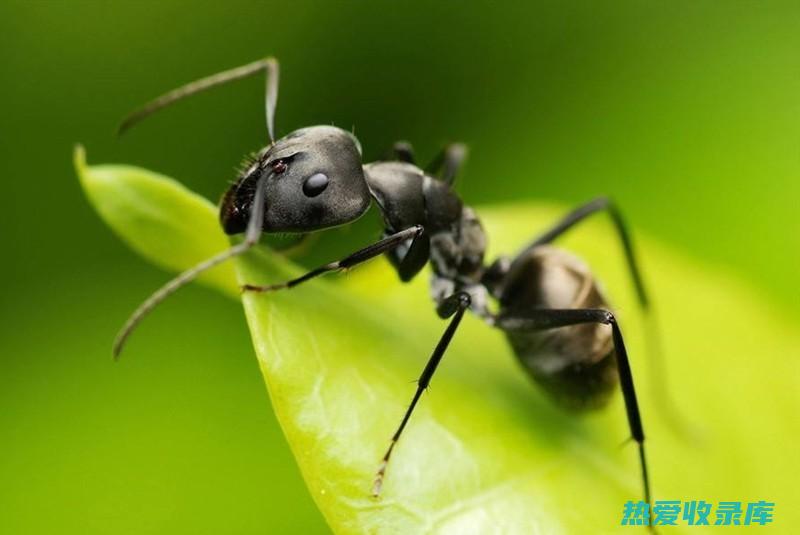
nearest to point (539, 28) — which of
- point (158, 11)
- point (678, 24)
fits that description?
point (678, 24)

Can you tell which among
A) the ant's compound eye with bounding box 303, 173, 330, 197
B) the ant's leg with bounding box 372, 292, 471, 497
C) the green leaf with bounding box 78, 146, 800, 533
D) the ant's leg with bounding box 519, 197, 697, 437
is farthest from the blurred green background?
the ant's compound eye with bounding box 303, 173, 330, 197

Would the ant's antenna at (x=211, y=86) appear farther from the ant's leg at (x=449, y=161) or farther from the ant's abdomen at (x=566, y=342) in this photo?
the ant's abdomen at (x=566, y=342)

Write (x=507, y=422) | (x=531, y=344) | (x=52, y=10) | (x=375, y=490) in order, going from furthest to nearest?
(x=52, y=10) → (x=531, y=344) → (x=507, y=422) → (x=375, y=490)

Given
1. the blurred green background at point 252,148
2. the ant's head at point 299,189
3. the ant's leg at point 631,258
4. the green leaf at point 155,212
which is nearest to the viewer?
the green leaf at point 155,212

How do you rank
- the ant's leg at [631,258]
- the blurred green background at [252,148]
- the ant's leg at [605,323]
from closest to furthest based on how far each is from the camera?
the ant's leg at [605,323]
the ant's leg at [631,258]
the blurred green background at [252,148]

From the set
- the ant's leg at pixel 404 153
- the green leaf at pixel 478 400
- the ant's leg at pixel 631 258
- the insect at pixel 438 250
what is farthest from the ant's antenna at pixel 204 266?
the ant's leg at pixel 631 258

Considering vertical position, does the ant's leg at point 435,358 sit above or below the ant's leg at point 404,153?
below

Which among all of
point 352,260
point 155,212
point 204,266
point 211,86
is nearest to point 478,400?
point 352,260

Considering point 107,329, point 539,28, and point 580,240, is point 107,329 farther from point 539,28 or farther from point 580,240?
point 539,28

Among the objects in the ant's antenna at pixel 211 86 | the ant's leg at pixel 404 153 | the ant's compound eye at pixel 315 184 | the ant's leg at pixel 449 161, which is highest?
the ant's antenna at pixel 211 86
